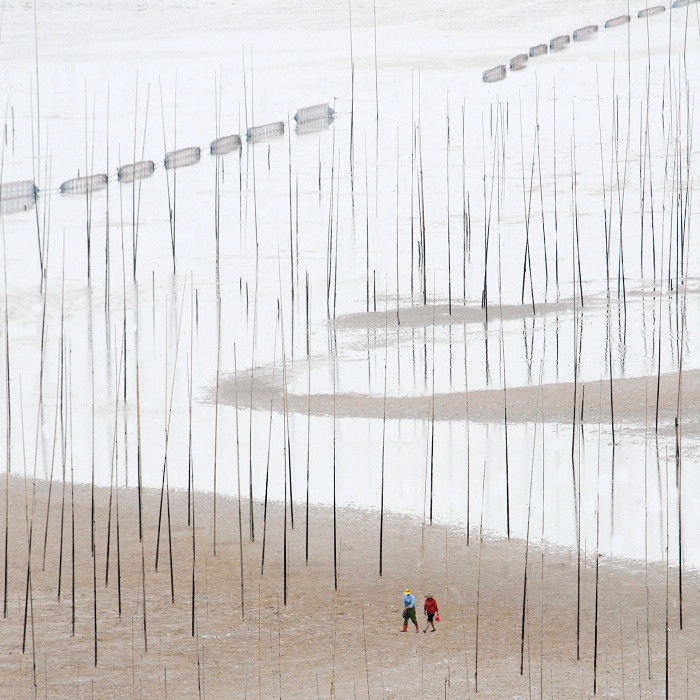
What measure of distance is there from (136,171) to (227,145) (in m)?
2.71

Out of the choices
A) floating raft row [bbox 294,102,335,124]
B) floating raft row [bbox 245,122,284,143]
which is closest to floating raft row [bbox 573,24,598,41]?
floating raft row [bbox 294,102,335,124]

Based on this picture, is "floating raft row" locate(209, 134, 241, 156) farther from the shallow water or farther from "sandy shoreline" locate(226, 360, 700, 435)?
"sandy shoreline" locate(226, 360, 700, 435)

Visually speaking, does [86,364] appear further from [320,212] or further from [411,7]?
[411,7]

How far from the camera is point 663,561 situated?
1213cm

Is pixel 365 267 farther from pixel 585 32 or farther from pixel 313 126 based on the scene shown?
pixel 585 32

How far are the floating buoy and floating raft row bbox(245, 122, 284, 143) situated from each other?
8.24 m

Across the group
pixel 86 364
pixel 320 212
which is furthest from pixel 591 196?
pixel 86 364

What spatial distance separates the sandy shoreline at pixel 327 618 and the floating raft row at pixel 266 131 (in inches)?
721

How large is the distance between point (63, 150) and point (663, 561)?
2046 centimetres

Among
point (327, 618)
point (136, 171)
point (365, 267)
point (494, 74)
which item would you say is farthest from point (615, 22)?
point (327, 618)

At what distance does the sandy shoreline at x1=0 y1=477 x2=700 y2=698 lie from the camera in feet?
33.5

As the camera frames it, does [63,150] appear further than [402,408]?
Yes

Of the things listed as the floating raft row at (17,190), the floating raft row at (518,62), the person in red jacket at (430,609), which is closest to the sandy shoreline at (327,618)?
the person in red jacket at (430,609)

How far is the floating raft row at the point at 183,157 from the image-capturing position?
93.2 ft
